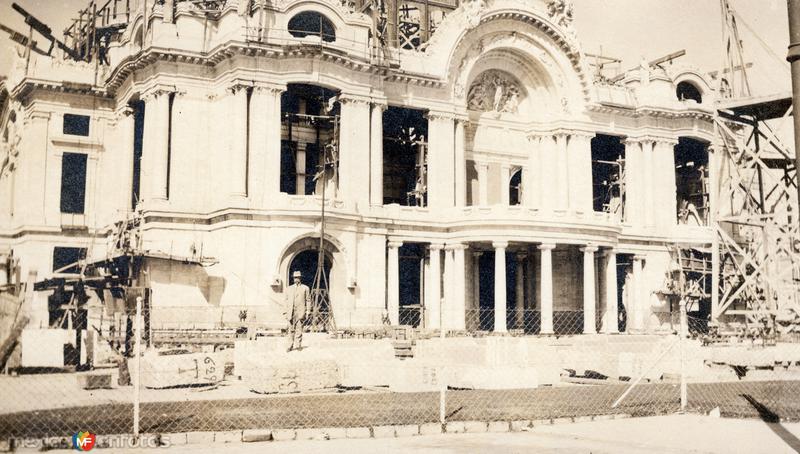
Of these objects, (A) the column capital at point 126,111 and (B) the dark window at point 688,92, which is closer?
(A) the column capital at point 126,111

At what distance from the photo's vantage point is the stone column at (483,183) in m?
51.9

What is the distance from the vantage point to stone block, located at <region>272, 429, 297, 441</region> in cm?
1360

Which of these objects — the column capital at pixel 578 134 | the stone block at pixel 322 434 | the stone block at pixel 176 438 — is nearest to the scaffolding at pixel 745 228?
the column capital at pixel 578 134

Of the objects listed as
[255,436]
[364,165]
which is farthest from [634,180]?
[255,436]

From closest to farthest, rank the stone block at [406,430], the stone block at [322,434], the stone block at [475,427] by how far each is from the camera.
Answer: the stone block at [322,434], the stone block at [406,430], the stone block at [475,427]

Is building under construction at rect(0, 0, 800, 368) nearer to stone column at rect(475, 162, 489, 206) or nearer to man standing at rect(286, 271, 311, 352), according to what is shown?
stone column at rect(475, 162, 489, 206)

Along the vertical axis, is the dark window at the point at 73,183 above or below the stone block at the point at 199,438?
above

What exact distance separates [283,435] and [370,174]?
32.3 m

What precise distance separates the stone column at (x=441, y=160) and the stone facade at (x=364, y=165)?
120 mm

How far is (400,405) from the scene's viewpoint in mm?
Answer: 18688

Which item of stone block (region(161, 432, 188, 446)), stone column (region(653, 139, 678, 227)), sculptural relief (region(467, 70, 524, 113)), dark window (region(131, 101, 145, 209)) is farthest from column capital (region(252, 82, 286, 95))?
stone block (region(161, 432, 188, 446))

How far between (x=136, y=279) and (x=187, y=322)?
3.76m

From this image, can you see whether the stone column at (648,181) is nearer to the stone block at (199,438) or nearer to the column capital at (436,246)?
the column capital at (436,246)

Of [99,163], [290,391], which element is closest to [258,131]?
[99,163]
